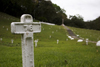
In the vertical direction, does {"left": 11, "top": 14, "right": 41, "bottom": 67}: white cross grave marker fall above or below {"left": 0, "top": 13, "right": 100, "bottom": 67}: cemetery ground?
above

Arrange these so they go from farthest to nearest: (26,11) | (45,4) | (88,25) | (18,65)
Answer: (88,25) < (45,4) < (26,11) < (18,65)

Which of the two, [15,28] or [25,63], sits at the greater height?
[15,28]

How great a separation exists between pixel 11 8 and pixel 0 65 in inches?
1969

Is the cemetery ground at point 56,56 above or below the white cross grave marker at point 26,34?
below

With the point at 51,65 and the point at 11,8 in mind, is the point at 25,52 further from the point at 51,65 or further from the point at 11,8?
the point at 11,8

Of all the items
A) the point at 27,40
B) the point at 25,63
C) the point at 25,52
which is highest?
the point at 27,40

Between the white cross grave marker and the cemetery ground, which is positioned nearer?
the white cross grave marker

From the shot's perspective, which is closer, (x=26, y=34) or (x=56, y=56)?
(x=26, y=34)

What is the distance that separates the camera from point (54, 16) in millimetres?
66562

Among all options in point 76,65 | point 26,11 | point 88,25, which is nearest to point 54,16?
point 26,11

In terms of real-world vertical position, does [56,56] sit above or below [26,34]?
below

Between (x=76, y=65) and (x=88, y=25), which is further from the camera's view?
A: (x=88, y=25)

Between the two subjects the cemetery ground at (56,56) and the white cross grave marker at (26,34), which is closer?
the white cross grave marker at (26,34)

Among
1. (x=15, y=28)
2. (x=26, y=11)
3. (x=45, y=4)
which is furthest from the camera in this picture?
(x=45, y=4)
